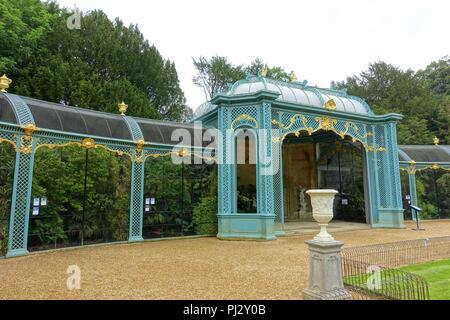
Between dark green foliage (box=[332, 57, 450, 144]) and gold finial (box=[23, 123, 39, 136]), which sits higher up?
dark green foliage (box=[332, 57, 450, 144])

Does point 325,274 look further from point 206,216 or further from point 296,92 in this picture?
point 296,92

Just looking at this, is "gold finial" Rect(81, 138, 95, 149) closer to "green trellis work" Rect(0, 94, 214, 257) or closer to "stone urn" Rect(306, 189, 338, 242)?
"green trellis work" Rect(0, 94, 214, 257)

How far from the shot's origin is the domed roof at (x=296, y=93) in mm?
10008

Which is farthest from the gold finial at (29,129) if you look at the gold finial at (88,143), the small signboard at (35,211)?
the small signboard at (35,211)

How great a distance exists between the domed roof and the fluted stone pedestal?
22.0 ft

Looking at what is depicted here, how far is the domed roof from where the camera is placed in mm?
10008

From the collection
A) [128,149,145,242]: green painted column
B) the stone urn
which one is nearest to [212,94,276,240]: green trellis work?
[128,149,145,242]: green painted column

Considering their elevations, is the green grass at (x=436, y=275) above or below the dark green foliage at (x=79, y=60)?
below

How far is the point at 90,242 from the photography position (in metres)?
7.76

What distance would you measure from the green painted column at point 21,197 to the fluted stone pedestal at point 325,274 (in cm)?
590

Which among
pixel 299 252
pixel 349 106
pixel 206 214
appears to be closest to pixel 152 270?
pixel 299 252

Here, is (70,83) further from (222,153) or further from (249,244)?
(249,244)

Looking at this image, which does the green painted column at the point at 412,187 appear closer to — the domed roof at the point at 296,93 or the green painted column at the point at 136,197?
the domed roof at the point at 296,93
